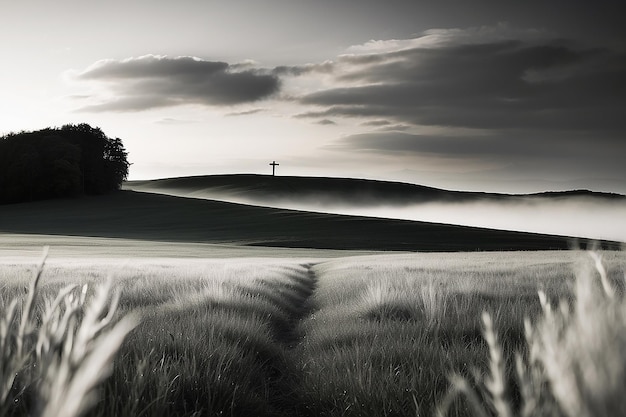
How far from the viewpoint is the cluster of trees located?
86.6 metres

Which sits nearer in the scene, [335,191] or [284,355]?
[284,355]

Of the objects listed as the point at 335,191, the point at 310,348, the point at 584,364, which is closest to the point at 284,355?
the point at 310,348

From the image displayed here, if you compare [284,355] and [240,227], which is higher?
[284,355]

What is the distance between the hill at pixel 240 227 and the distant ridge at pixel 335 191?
33.6 m

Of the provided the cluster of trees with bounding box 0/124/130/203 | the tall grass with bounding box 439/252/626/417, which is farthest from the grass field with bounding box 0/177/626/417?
the cluster of trees with bounding box 0/124/130/203

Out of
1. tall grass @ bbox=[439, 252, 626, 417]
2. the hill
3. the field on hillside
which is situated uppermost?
tall grass @ bbox=[439, 252, 626, 417]

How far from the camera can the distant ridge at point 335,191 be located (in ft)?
391

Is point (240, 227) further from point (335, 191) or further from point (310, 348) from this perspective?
point (310, 348)

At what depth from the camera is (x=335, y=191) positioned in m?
124

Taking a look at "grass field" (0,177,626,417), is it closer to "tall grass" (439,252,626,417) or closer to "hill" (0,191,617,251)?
"tall grass" (439,252,626,417)

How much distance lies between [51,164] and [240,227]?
37255 mm

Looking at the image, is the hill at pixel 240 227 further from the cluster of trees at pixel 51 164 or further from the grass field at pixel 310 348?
the grass field at pixel 310 348

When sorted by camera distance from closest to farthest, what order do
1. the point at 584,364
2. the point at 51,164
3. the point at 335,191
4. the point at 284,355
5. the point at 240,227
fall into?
the point at 584,364, the point at 284,355, the point at 240,227, the point at 51,164, the point at 335,191

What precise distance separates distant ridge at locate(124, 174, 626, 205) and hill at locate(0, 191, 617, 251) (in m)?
33.6
